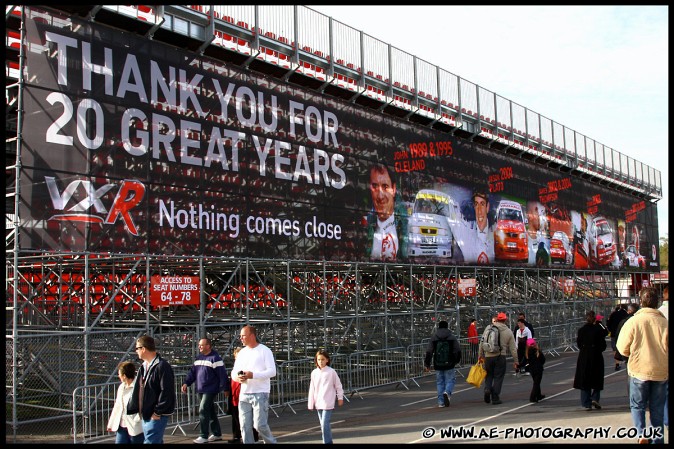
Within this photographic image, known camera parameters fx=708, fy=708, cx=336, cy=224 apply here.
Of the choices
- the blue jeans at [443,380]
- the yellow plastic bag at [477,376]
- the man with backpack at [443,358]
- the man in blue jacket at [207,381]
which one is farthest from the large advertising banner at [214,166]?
the yellow plastic bag at [477,376]

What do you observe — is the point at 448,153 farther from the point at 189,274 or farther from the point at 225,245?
the point at 225,245

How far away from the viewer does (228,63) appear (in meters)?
17.2

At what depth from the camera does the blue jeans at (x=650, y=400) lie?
26.2 feet

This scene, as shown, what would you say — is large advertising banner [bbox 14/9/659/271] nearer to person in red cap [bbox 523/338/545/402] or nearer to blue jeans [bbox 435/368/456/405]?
blue jeans [bbox 435/368/456/405]

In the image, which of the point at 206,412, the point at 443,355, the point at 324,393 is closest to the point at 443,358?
the point at 443,355

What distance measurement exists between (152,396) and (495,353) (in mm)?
7677

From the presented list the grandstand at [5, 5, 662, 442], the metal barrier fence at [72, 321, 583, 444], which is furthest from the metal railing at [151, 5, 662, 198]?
the metal barrier fence at [72, 321, 583, 444]

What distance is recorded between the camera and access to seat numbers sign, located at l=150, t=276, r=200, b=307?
13.8 meters

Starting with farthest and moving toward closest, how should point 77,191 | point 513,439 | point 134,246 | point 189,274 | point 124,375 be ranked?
point 189,274, point 134,246, point 77,191, point 513,439, point 124,375

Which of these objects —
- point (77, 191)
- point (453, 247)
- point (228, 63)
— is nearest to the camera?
point (77, 191)

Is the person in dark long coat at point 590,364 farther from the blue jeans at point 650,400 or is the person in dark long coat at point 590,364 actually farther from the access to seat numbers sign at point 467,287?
the access to seat numbers sign at point 467,287

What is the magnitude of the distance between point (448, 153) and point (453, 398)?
13.2 meters

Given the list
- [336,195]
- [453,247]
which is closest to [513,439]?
[336,195]

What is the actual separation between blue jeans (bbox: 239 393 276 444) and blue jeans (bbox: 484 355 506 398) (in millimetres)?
5833
